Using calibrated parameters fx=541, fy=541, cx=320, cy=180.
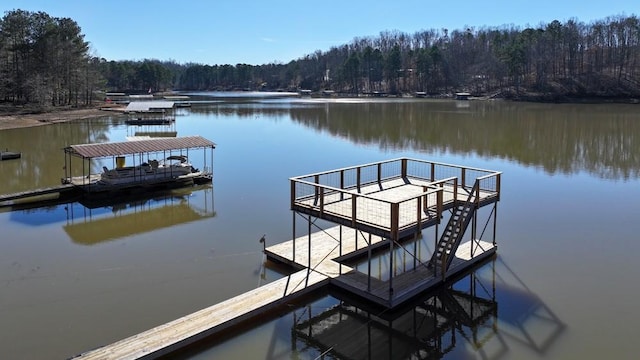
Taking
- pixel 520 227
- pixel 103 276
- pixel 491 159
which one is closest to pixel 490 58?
pixel 491 159

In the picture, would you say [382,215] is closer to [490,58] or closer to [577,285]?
[577,285]

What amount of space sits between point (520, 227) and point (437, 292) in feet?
20.0

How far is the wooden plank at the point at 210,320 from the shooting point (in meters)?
8.91

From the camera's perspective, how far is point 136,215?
1939cm

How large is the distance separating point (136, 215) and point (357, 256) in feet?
30.3

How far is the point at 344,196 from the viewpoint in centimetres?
1443

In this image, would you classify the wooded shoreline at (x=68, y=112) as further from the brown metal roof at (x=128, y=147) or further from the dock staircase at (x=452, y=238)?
the dock staircase at (x=452, y=238)

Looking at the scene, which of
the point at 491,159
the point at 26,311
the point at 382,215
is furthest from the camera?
the point at 491,159

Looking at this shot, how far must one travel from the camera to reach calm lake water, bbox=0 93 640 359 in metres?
10.1

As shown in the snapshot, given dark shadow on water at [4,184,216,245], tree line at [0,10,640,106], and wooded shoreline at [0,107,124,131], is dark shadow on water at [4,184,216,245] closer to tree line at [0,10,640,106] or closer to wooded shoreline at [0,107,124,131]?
wooded shoreline at [0,107,124,131]

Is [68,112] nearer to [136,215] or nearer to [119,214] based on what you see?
[119,214]

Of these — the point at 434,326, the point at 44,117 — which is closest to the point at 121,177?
the point at 434,326

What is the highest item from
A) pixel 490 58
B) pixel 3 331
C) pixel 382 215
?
pixel 490 58

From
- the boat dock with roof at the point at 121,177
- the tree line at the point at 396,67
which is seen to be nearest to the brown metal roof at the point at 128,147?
the boat dock with roof at the point at 121,177
